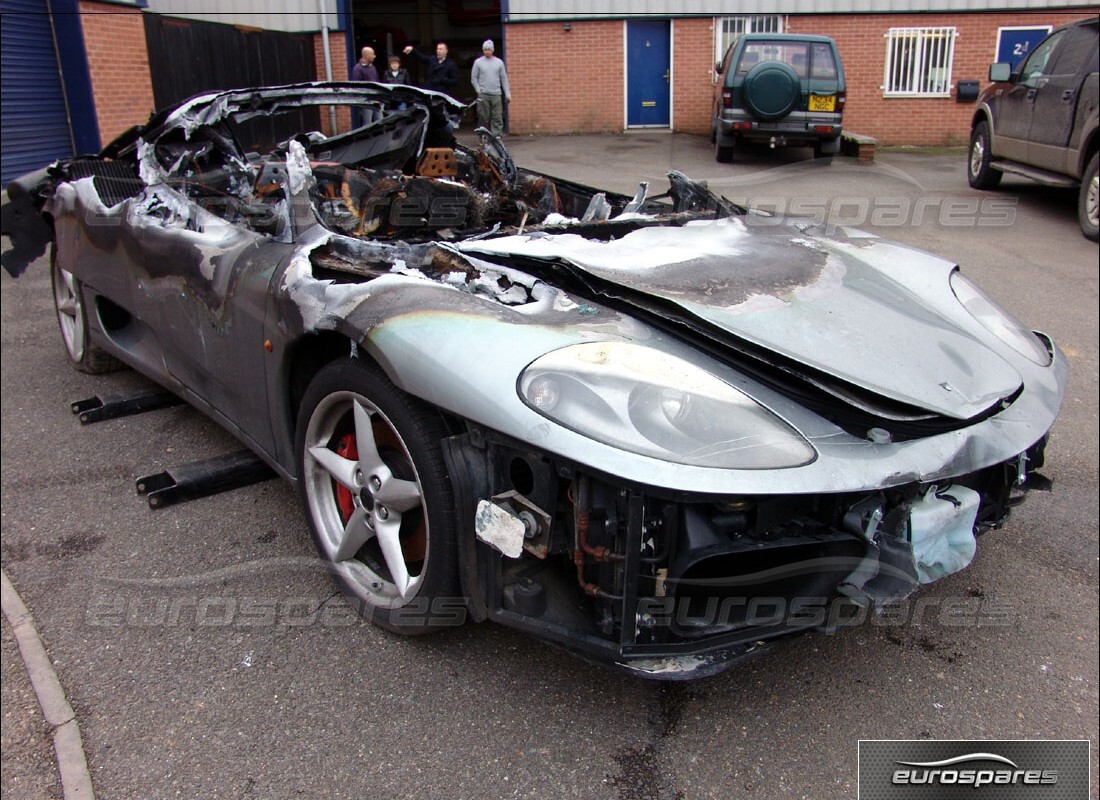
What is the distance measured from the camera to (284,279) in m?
2.68

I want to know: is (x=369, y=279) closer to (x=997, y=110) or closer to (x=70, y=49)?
(x=997, y=110)

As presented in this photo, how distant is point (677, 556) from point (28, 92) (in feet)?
38.1

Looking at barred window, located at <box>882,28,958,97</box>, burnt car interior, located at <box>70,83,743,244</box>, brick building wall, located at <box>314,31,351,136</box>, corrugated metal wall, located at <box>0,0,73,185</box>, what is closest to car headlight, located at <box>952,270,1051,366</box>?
burnt car interior, located at <box>70,83,743,244</box>

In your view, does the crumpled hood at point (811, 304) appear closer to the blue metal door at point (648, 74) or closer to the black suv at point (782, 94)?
the black suv at point (782, 94)

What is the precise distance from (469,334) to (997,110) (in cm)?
952

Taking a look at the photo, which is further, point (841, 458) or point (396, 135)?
point (396, 135)

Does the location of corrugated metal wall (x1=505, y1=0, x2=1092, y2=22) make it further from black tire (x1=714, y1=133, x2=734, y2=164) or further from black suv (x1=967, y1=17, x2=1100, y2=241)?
black suv (x1=967, y1=17, x2=1100, y2=241)

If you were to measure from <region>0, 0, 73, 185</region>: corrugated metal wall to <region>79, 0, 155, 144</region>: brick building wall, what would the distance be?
0.47 meters

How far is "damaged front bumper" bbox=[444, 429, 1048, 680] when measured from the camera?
2008 millimetres

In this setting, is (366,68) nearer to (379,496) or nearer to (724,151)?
(724,151)

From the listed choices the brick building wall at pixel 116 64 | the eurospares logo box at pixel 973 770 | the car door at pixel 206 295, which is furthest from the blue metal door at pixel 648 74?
the eurospares logo box at pixel 973 770

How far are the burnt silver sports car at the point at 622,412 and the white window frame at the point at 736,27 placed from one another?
578 inches

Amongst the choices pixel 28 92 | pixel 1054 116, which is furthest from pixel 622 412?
pixel 28 92

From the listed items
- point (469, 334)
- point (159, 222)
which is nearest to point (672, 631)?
point (469, 334)
